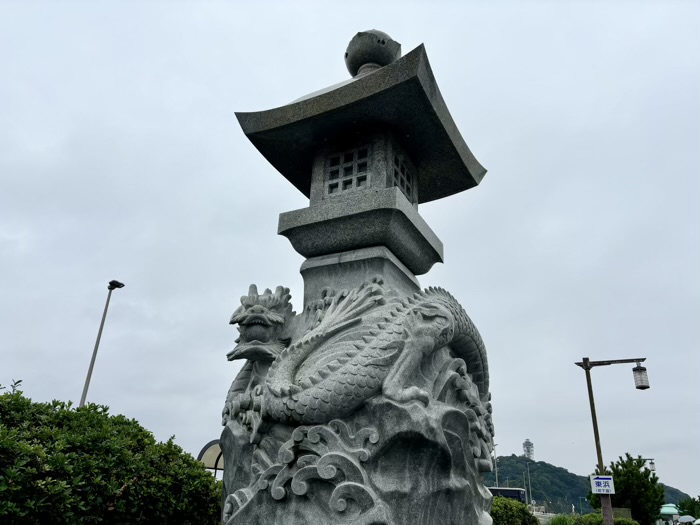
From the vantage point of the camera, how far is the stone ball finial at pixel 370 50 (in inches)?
222

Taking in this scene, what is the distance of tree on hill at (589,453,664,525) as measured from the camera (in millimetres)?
16641

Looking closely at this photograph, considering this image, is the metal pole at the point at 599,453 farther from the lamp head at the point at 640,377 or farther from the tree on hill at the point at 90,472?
the tree on hill at the point at 90,472

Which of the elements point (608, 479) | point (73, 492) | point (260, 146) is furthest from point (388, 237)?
point (608, 479)

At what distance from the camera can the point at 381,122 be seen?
191 inches

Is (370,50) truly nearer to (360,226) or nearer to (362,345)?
(360,226)

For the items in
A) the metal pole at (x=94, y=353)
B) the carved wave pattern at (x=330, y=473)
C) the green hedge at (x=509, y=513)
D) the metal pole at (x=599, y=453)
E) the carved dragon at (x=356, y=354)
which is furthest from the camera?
the metal pole at (x=94, y=353)

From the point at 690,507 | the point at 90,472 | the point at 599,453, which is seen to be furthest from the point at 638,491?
the point at 90,472

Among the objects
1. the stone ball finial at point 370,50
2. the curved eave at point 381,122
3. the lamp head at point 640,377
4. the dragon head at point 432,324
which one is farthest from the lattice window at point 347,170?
the lamp head at point 640,377

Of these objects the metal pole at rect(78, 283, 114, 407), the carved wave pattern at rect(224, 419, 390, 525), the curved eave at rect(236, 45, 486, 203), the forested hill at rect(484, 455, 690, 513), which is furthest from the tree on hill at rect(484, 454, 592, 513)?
the carved wave pattern at rect(224, 419, 390, 525)

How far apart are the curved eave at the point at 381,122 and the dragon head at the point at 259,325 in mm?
1757

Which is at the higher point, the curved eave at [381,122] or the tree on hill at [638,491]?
the curved eave at [381,122]

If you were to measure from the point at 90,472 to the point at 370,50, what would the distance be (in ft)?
16.1

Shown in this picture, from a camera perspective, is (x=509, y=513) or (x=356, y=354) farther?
(x=509, y=513)

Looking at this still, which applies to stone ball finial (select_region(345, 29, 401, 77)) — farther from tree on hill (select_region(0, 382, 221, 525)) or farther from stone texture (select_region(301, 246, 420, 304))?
tree on hill (select_region(0, 382, 221, 525))
